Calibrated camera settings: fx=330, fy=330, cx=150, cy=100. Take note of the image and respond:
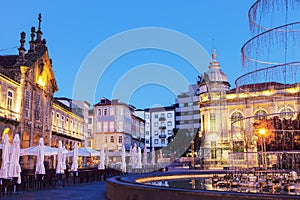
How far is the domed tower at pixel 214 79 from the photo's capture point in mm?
75656

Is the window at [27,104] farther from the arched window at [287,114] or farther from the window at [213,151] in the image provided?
the window at [213,151]

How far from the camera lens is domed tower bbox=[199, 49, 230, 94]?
75.7m

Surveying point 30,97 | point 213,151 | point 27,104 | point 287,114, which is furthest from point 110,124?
point 287,114

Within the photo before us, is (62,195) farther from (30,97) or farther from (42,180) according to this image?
(30,97)

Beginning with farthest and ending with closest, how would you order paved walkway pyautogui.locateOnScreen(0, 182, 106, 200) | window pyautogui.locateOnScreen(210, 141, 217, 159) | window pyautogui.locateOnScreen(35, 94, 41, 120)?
window pyautogui.locateOnScreen(210, 141, 217, 159) → window pyautogui.locateOnScreen(35, 94, 41, 120) → paved walkway pyautogui.locateOnScreen(0, 182, 106, 200)

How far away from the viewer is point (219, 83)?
7631 cm

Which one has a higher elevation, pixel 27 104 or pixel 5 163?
pixel 27 104

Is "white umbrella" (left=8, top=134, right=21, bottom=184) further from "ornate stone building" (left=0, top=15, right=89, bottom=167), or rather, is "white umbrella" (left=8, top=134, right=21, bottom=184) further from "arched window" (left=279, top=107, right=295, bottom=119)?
"arched window" (left=279, top=107, right=295, bottom=119)

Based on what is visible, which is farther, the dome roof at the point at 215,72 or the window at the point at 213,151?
the dome roof at the point at 215,72

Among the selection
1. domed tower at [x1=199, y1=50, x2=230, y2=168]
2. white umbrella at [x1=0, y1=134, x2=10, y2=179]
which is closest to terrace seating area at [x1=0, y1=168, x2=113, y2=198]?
white umbrella at [x1=0, y1=134, x2=10, y2=179]

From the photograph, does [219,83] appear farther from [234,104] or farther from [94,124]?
[94,124]

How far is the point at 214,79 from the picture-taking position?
77.6 meters

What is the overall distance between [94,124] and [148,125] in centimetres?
4590

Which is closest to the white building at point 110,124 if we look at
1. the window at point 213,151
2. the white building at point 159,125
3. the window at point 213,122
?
the window at point 213,151
